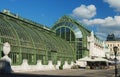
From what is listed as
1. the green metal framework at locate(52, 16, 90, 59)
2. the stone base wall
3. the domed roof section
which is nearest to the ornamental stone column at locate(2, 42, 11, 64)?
the domed roof section

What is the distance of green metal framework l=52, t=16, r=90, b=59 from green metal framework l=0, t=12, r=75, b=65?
13.6 m

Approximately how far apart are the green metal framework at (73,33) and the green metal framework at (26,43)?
13.6 meters

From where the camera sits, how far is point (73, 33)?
9344 centimetres

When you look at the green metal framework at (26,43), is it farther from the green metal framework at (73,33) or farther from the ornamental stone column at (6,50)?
the green metal framework at (73,33)

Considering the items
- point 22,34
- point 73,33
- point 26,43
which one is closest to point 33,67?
point 26,43

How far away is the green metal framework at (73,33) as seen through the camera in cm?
9269

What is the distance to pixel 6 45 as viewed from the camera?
47.6 metres

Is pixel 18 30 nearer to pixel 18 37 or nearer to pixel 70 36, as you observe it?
pixel 18 37

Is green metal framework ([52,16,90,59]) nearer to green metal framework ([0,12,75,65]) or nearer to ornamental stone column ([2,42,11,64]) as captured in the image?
green metal framework ([0,12,75,65])

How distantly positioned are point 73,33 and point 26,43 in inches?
1434

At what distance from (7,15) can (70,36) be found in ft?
115

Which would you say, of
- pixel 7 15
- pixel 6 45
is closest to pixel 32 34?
pixel 7 15

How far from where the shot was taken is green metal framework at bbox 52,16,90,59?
3649 inches

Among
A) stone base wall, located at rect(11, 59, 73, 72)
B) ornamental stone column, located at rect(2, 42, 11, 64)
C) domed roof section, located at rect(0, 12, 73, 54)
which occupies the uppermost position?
domed roof section, located at rect(0, 12, 73, 54)
